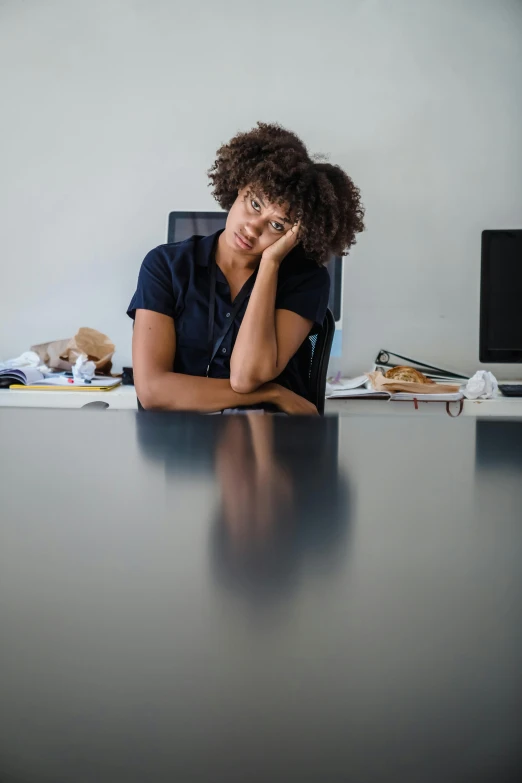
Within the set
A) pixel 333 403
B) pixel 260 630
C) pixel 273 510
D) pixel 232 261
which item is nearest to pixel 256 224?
pixel 232 261

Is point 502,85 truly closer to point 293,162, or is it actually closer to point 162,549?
point 293,162

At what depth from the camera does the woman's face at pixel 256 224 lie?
1771 millimetres

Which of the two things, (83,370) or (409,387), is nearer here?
(409,387)

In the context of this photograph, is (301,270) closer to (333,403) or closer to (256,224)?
(256,224)

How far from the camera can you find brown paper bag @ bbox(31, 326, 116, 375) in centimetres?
254

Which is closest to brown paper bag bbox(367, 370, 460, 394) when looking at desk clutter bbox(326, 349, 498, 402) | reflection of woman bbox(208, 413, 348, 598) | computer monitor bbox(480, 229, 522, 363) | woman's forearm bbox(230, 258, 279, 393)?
desk clutter bbox(326, 349, 498, 402)

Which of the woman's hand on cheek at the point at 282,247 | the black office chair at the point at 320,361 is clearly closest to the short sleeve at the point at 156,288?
the woman's hand on cheek at the point at 282,247

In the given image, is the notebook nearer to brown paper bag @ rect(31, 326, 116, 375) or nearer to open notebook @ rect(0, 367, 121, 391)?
open notebook @ rect(0, 367, 121, 391)

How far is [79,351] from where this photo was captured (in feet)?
8.34

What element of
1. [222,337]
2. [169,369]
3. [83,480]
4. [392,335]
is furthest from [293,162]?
[83,480]

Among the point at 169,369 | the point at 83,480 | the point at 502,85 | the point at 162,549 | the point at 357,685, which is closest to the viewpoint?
the point at 357,685

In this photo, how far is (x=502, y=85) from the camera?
2.86 metres

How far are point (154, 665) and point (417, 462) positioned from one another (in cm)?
35

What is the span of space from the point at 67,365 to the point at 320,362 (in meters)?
1.11
